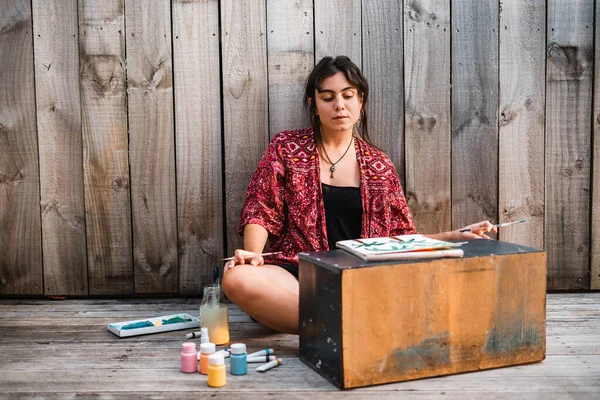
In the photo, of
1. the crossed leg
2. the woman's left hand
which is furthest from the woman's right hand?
the woman's left hand

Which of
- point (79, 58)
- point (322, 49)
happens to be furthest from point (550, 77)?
point (79, 58)

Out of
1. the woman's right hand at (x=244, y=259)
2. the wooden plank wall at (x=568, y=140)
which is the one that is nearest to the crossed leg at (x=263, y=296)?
the woman's right hand at (x=244, y=259)

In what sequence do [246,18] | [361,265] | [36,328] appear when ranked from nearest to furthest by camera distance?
[361,265], [36,328], [246,18]

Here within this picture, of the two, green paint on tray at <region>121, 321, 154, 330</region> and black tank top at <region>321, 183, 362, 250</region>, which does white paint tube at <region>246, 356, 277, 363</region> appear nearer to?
green paint on tray at <region>121, 321, 154, 330</region>

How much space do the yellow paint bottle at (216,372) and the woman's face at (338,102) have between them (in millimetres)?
1161

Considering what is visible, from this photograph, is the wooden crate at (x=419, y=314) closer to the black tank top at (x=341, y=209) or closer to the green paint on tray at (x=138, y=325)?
the black tank top at (x=341, y=209)

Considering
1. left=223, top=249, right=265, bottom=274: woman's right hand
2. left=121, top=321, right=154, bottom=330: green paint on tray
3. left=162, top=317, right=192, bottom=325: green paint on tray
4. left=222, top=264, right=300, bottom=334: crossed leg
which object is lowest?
left=162, top=317, right=192, bottom=325: green paint on tray

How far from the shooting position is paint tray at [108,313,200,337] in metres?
2.56

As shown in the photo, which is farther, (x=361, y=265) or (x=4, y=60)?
(x=4, y=60)

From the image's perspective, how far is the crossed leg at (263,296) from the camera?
2.43 m

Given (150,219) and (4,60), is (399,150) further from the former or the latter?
(4,60)

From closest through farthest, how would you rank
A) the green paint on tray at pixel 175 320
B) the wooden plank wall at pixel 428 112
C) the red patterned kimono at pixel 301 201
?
the green paint on tray at pixel 175 320
the red patterned kimono at pixel 301 201
the wooden plank wall at pixel 428 112

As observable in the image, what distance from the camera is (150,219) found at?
3.13 m

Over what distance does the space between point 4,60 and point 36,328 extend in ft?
4.09
